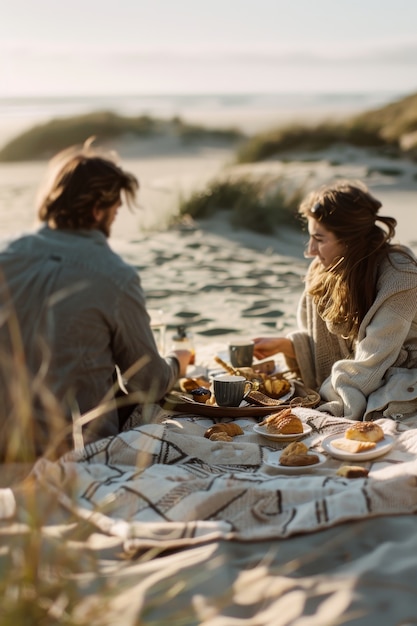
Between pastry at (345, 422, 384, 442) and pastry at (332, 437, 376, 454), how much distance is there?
0.03 metres

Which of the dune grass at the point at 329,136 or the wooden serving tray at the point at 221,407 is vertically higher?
the dune grass at the point at 329,136

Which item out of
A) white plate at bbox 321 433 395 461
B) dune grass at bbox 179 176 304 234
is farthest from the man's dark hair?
dune grass at bbox 179 176 304 234

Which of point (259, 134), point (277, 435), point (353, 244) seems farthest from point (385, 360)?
point (259, 134)

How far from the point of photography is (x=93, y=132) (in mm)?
30578

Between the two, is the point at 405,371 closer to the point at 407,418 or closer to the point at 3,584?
the point at 407,418

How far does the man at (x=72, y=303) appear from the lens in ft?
10.6

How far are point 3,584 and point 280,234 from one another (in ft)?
28.4

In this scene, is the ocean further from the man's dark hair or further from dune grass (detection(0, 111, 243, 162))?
the man's dark hair

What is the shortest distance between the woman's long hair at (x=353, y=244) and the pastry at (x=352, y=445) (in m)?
0.86

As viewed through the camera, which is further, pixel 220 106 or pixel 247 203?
pixel 220 106

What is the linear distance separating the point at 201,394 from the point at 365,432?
36.6 inches

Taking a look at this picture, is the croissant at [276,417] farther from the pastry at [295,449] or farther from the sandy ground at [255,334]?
the sandy ground at [255,334]

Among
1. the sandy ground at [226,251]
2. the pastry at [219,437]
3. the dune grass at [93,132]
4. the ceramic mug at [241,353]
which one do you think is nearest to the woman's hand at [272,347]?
the ceramic mug at [241,353]

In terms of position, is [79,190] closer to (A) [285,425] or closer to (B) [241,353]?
(A) [285,425]
